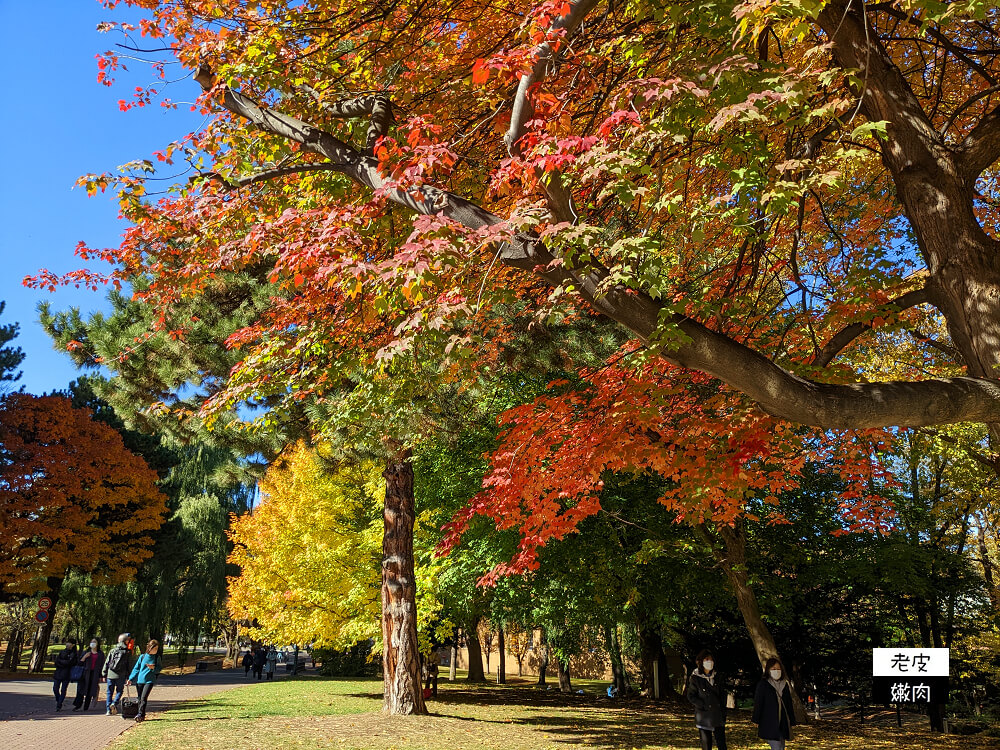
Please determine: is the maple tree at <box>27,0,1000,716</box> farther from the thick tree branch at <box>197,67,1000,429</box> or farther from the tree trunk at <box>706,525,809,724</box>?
the tree trunk at <box>706,525,809,724</box>

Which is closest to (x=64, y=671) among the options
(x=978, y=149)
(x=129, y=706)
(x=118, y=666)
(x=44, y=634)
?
(x=118, y=666)

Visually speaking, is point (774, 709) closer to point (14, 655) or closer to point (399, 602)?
point (399, 602)

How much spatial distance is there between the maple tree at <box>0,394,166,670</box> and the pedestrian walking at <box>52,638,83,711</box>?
39.1 feet

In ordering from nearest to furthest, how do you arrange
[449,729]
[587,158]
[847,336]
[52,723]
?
[587,158] < [847,336] < [52,723] < [449,729]

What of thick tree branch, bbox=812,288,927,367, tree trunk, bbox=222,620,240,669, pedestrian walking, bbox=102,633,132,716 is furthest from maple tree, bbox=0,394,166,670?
thick tree branch, bbox=812,288,927,367

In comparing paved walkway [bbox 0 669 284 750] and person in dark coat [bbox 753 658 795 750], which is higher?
person in dark coat [bbox 753 658 795 750]

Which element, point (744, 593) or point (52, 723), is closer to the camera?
point (52, 723)

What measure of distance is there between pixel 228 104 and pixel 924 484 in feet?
75.1

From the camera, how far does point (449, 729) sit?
40.9ft

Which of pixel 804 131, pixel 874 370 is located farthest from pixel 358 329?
pixel 874 370

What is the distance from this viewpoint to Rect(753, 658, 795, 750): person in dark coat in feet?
27.9

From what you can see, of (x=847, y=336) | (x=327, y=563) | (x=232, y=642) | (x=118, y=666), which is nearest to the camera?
(x=847, y=336)

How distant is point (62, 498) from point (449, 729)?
21.0 meters

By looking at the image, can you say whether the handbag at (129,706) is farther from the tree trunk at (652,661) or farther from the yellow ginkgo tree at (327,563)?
the tree trunk at (652,661)
